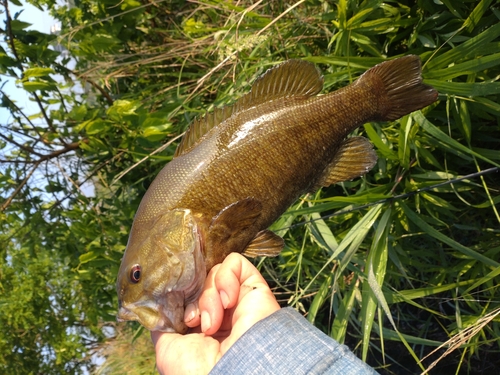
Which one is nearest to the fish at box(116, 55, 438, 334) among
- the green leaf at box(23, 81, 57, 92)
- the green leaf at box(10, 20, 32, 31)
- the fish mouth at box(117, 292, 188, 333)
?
the fish mouth at box(117, 292, 188, 333)

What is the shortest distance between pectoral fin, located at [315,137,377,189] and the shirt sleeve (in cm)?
68

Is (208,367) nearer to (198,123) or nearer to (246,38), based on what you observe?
(198,123)

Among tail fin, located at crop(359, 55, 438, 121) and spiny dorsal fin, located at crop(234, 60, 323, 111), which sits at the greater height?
spiny dorsal fin, located at crop(234, 60, 323, 111)

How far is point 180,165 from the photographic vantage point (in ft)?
5.30

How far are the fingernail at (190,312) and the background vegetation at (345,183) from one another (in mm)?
775

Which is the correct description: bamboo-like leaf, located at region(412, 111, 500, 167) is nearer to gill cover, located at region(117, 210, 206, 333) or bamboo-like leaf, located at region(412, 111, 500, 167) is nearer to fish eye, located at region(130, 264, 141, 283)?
gill cover, located at region(117, 210, 206, 333)

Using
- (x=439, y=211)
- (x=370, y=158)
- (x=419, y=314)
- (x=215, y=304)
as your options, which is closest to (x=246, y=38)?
(x=370, y=158)

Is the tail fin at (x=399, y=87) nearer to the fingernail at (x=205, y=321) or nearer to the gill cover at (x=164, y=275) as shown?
the gill cover at (x=164, y=275)

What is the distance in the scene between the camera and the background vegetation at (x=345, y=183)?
6.65 feet

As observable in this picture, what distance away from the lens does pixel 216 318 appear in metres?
1.40

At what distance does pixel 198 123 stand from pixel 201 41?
1.41 meters

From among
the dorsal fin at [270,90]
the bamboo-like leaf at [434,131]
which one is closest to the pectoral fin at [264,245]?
the dorsal fin at [270,90]

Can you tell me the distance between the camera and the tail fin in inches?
66.7

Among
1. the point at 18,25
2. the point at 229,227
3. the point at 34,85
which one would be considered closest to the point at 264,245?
the point at 229,227
